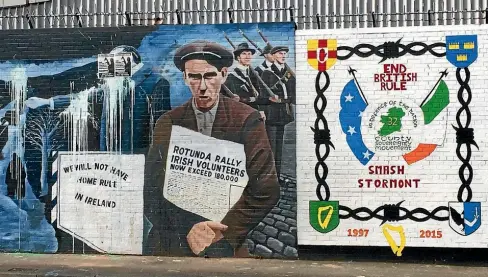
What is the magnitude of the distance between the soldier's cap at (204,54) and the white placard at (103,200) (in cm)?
191

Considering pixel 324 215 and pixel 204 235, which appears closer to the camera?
pixel 324 215

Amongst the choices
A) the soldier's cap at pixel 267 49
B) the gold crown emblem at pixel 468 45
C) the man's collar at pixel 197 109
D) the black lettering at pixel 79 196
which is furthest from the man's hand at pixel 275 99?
the black lettering at pixel 79 196

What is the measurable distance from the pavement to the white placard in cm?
33

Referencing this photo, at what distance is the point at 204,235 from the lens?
10.4 metres

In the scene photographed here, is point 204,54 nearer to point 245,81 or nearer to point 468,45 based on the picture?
point 245,81

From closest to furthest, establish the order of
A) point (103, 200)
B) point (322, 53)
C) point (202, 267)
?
point (202, 267) < point (322, 53) < point (103, 200)

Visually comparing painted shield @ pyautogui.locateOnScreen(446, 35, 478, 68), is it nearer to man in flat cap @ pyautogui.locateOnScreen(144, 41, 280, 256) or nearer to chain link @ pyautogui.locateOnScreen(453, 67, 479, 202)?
chain link @ pyautogui.locateOnScreen(453, 67, 479, 202)

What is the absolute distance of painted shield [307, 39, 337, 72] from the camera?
10.2 metres

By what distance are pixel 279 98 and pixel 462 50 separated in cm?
317

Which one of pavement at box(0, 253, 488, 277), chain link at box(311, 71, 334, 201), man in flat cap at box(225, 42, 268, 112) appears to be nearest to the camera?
pavement at box(0, 253, 488, 277)

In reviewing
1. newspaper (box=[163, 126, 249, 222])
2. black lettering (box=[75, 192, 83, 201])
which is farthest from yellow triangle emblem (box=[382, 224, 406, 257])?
black lettering (box=[75, 192, 83, 201])

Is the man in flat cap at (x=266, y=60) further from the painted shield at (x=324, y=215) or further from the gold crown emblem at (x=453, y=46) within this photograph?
the gold crown emblem at (x=453, y=46)

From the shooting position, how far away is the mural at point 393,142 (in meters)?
9.80

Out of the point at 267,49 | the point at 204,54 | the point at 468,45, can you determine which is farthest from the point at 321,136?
the point at 468,45
